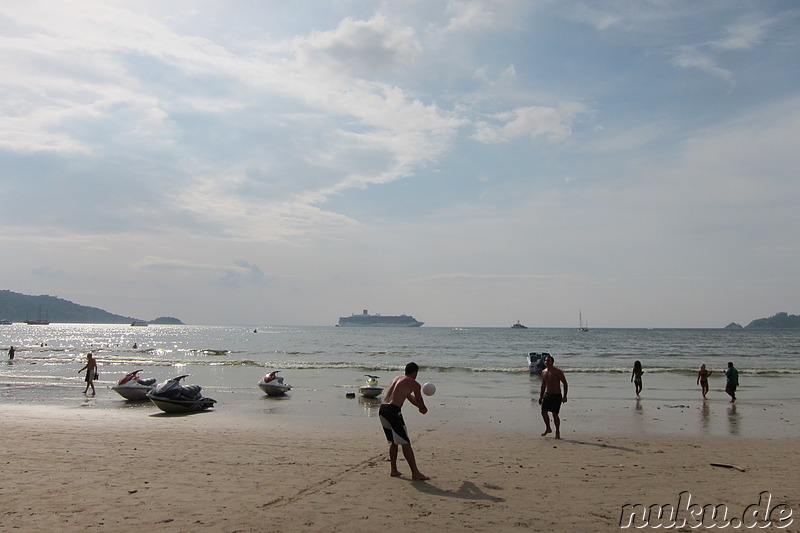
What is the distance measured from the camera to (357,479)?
8.34m

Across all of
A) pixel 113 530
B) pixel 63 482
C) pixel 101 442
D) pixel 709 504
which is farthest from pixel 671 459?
pixel 101 442

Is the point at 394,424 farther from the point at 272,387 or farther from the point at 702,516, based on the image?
the point at 272,387

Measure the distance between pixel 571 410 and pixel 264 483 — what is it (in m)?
11.7

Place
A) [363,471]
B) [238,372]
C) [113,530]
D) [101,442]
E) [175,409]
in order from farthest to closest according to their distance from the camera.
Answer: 1. [238,372]
2. [175,409]
3. [101,442]
4. [363,471]
5. [113,530]

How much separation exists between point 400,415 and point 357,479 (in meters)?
1.14

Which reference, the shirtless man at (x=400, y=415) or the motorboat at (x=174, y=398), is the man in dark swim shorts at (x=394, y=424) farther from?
the motorboat at (x=174, y=398)

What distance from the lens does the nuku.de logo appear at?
6.42 m

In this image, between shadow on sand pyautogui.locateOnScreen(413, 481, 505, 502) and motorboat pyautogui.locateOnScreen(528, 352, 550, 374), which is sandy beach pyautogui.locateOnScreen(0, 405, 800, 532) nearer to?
shadow on sand pyautogui.locateOnScreen(413, 481, 505, 502)

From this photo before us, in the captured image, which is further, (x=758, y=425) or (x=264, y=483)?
(x=758, y=425)

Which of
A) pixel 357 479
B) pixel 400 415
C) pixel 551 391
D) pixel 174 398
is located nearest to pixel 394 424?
Result: pixel 400 415

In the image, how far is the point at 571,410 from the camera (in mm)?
17172

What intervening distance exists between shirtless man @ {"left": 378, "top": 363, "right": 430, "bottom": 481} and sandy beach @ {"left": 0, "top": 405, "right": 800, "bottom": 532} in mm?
267

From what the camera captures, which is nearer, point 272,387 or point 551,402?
point 551,402

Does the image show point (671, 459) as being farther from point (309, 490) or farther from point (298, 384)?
point (298, 384)
